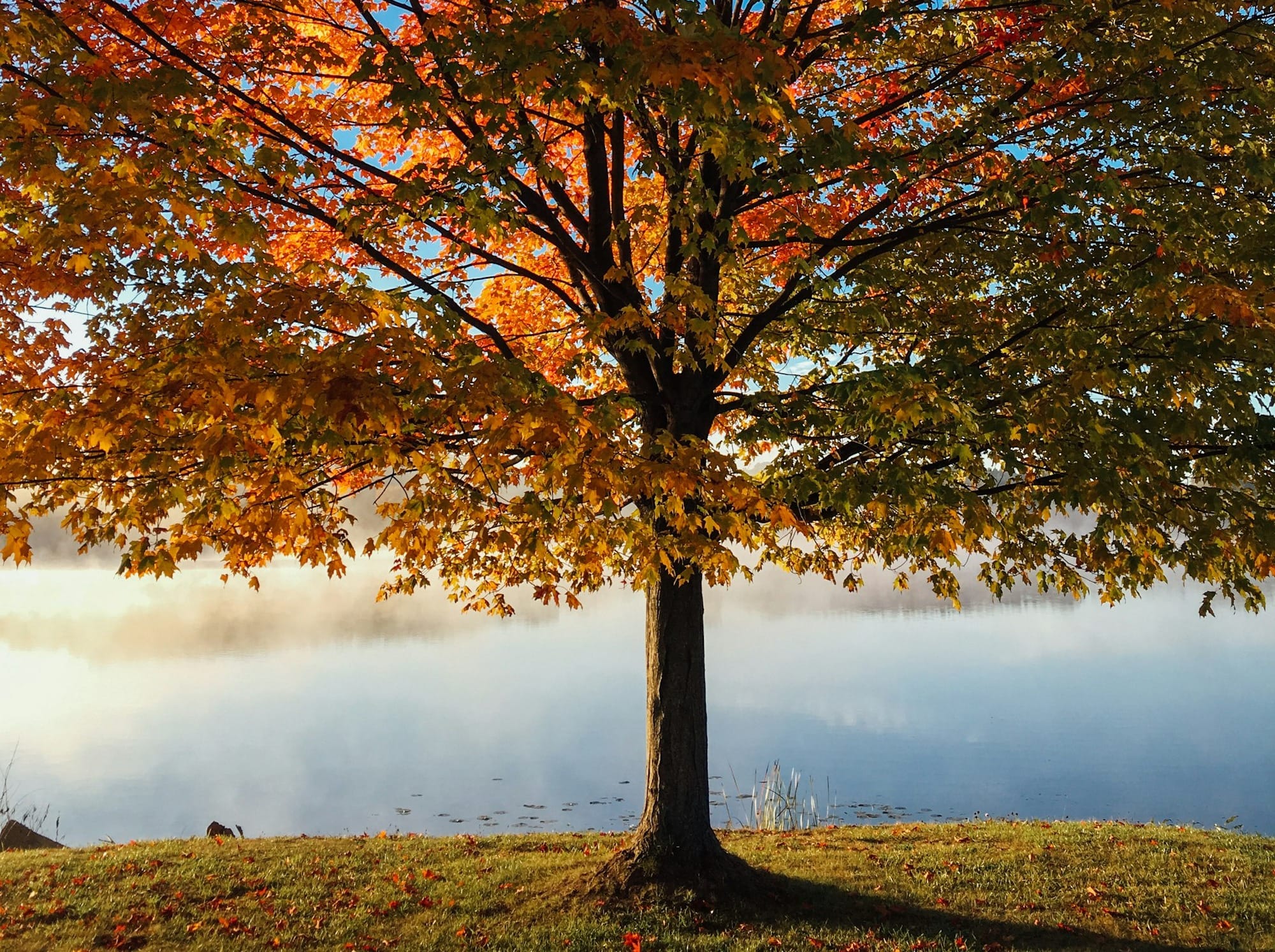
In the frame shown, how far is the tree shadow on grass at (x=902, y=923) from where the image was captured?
7082 millimetres

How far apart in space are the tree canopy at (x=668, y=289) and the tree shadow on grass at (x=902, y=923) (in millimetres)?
3133

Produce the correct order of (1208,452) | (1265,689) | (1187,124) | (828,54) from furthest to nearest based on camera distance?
1. (1265,689)
2. (828,54)
3. (1187,124)
4. (1208,452)

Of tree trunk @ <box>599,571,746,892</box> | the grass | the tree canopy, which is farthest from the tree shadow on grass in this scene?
the tree canopy

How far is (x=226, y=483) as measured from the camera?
6.84 m

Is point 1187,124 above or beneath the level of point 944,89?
beneath

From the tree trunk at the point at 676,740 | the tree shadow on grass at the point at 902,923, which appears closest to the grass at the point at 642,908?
the tree shadow on grass at the point at 902,923

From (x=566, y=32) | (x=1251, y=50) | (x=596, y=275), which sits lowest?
(x=596, y=275)

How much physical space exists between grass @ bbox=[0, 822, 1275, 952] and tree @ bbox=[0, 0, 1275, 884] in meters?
1.22

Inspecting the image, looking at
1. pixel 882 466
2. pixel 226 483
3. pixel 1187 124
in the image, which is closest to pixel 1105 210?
pixel 1187 124

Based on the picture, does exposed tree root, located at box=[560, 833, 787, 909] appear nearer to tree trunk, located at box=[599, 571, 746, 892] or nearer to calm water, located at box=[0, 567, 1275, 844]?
tree trunk, located at box=[599, 571, 746, 892]

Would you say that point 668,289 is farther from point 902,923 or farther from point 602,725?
point 602,725

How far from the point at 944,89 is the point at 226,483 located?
27.8ft

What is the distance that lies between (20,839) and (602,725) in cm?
1613

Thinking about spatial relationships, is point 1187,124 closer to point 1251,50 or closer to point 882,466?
point 1251,50
